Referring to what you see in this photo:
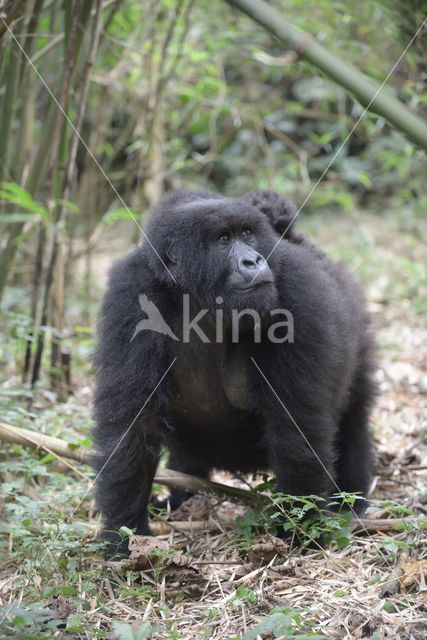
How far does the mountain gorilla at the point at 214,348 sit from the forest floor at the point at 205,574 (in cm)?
34

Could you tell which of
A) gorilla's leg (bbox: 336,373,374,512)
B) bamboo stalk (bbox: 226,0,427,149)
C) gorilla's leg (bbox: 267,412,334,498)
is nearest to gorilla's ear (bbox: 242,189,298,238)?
gorilla's leg (bbox: 336,373,374,512)

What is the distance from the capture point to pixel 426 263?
953 centimetres

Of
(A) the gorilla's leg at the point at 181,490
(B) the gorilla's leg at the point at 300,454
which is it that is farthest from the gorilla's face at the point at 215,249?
(A) the gorilla's leg at the point at 181,490

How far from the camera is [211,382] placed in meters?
4.00

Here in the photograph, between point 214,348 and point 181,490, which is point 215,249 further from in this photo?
point 181,490

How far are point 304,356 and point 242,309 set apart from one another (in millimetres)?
382

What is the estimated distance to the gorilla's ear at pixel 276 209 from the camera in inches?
169

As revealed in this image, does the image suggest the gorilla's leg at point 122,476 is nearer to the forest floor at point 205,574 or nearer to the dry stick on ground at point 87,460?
the forest floor at point 205,574

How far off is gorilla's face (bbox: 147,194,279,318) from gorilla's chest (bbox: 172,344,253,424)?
29 cm

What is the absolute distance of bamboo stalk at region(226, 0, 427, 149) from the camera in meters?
1.98

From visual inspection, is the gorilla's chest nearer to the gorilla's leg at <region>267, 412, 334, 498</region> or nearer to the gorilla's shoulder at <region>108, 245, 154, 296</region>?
the gorilla's leg at <region>267, 412, 334, 498</region>

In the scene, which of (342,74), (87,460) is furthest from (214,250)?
(342,74)

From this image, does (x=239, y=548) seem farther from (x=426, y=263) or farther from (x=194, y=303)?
(x=426, y=263)

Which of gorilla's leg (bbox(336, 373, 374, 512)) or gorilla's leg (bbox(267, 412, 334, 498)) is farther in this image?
gorilla's leg (bbox(336, 373, 374, 512))
